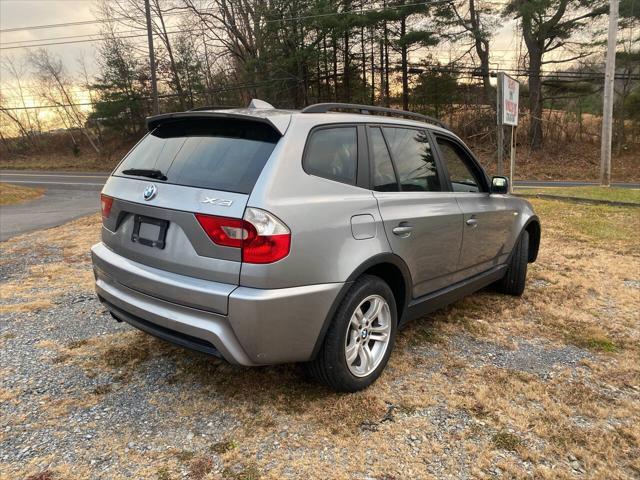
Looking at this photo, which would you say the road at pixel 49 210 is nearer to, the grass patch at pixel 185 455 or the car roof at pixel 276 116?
the car roof at pixel 276 116

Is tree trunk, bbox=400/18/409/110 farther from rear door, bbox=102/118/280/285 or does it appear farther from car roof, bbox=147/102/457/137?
rear door, bbox=102/118/280/285

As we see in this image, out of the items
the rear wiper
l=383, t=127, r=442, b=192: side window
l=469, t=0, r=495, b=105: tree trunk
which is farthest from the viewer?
l=469, t=0, r=495, b=105: tree trunk

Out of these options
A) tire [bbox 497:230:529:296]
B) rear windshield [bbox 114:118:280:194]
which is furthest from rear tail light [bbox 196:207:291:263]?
tire [bbox 497:230:529:296]

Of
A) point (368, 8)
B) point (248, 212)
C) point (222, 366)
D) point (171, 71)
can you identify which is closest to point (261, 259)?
point (248, 212)

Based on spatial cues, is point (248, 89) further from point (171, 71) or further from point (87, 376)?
point (87, 376)

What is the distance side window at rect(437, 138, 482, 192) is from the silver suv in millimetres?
356

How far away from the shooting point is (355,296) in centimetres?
273

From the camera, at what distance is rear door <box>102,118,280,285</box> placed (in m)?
2.43

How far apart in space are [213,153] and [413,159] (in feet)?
4.95

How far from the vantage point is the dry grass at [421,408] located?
2.34 metres

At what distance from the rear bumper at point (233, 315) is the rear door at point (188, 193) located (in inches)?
3.5

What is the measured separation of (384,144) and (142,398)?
2275mm

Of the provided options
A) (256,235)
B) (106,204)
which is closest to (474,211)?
(256,235)

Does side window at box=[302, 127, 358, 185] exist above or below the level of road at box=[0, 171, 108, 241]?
above
